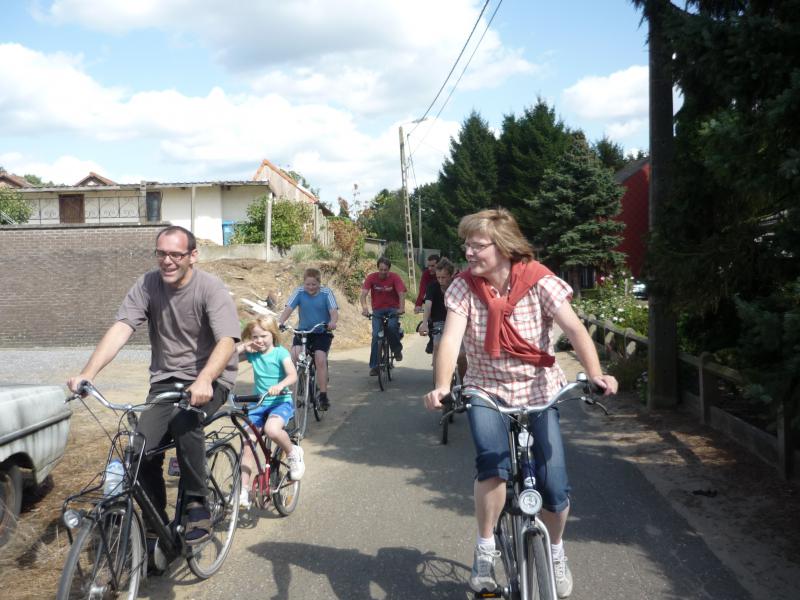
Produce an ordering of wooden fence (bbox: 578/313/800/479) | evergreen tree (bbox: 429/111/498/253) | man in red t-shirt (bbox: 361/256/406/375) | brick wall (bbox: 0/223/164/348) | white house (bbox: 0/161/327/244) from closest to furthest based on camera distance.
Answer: wooden fence (bbox: 578/313/800/479)
man in red t-shirt (bbox: 361/256/406/375)
brick wall (bbox: 0/223/164/348)
white house (bbox: 0/161/327/244)
evergreen tree (bbox: 429/111/498/253)

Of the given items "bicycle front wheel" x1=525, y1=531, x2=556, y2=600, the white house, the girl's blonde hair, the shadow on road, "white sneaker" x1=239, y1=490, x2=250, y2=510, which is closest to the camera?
"bicycle front wheel" x1=525, y1=531, x2=556, y2=600

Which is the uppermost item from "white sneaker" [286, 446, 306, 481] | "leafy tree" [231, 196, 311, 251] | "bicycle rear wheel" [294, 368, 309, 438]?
"leafy tree" [231, 196, 311, 251]

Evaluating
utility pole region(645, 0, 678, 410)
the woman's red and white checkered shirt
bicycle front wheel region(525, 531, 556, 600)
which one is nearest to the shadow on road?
bicycle front wheel region(525, 531, 556, 600)

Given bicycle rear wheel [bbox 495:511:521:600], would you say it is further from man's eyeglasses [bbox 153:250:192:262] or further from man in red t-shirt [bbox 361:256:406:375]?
man in red t-shirt [bbox 361:256:406:375]

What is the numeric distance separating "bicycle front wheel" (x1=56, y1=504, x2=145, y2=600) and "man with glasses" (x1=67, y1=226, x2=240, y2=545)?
0.41 metres

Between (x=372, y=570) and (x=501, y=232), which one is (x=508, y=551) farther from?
(x=501, y=232)

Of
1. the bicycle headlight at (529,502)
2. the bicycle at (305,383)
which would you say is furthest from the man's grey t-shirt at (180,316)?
the bicycle at (305,383)

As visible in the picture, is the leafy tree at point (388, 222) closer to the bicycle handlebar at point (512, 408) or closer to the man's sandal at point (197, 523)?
the man's sandal at point (197, 523)

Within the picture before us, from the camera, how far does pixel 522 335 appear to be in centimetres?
362

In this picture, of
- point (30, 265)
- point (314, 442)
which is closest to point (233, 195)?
point (30, 265)

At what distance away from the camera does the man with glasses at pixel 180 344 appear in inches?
160

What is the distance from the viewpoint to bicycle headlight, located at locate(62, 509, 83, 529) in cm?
325

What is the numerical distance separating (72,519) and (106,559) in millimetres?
340

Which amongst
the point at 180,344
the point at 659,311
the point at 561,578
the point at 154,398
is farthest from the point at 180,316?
the point at 659,311
